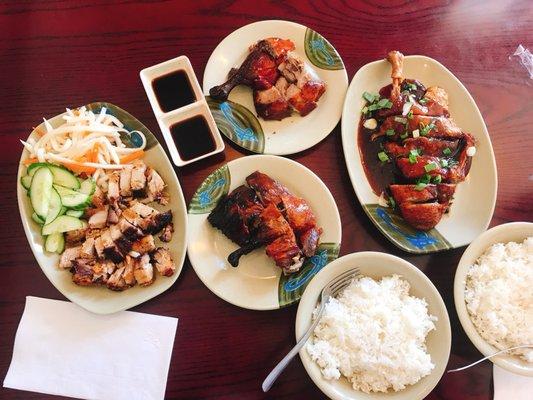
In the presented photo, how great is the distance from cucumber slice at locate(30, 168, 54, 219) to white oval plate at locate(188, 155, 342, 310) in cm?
69

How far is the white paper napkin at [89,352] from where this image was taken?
2.26 meters

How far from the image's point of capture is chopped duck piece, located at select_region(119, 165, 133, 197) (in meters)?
2.39

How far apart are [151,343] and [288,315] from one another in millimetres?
690

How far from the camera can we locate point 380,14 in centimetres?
278

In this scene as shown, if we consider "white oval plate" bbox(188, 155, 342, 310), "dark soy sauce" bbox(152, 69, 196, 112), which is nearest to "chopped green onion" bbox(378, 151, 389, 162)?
"white oval plate" bbox(188, 155, 342, 310)

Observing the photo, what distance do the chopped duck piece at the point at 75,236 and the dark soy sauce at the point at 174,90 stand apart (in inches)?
30.8

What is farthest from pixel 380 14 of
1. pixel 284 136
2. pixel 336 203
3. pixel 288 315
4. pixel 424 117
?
pixel 288 315

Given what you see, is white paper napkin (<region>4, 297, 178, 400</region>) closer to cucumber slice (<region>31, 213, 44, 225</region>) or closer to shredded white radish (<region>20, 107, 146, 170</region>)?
cucumber slice (<region>31, 213, 44, 225</region>)

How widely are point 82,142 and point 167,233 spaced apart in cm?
64

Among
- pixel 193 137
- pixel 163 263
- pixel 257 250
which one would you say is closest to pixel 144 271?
pixel 163 263

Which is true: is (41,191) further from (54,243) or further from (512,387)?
(512,387)

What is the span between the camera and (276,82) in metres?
2.60

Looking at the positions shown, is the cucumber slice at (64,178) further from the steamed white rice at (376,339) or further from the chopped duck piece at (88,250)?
the steamed white rice at (376,339)

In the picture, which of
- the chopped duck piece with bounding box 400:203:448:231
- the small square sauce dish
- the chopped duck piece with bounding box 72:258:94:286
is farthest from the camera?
the small square sauce dish
